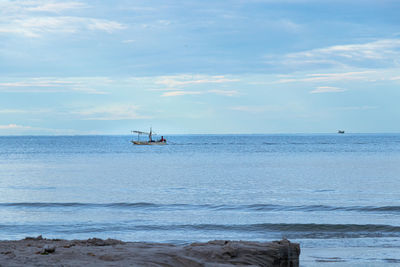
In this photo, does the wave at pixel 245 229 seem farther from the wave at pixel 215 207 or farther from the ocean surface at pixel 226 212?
the wave at pixel 215 207

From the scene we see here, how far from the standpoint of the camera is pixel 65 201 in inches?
923

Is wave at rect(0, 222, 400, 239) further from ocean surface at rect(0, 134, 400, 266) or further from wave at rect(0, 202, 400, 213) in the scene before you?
wave at rect(0, 202, 400, 213)

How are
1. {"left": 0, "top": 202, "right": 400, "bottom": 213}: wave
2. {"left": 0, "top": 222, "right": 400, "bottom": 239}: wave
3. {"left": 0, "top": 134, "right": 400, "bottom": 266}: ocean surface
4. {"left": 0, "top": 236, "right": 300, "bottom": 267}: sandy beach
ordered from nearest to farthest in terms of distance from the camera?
{"left": 0, "top": 236, "right": 300, "bottom": 267}: sandy beach < {"left": 0, "top": 134, "right": 400, "bottom": 266}: ocean surface < {"left": 0, "top": 222, "right": 400, "bottom": 239}: wave < {"left": 0, "top": 202, "right": 400, "bottom": 213}: wave

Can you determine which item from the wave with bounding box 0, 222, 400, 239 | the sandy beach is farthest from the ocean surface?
the sandy beach

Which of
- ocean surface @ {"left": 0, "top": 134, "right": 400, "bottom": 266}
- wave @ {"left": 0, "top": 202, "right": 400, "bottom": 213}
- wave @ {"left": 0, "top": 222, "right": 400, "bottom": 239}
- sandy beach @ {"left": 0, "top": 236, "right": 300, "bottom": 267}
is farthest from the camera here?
wave @ {"left": 0, "top": 202, "right": 400, "bottom": 213}

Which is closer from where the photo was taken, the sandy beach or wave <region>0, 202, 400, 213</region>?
the sandy beach

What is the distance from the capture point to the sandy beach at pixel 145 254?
7.80 meters

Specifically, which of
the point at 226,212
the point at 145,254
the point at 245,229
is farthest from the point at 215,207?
→ the point at 145,254

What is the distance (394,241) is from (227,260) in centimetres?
774

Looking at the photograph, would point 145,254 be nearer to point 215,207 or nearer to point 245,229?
point 245,229

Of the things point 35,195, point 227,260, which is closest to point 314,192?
point 35,195

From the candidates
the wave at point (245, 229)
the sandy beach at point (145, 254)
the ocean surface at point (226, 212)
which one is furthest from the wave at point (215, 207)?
the sandy beach at point (145, 254)

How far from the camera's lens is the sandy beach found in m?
7.80

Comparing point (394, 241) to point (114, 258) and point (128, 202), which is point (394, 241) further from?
point (128, 202)
